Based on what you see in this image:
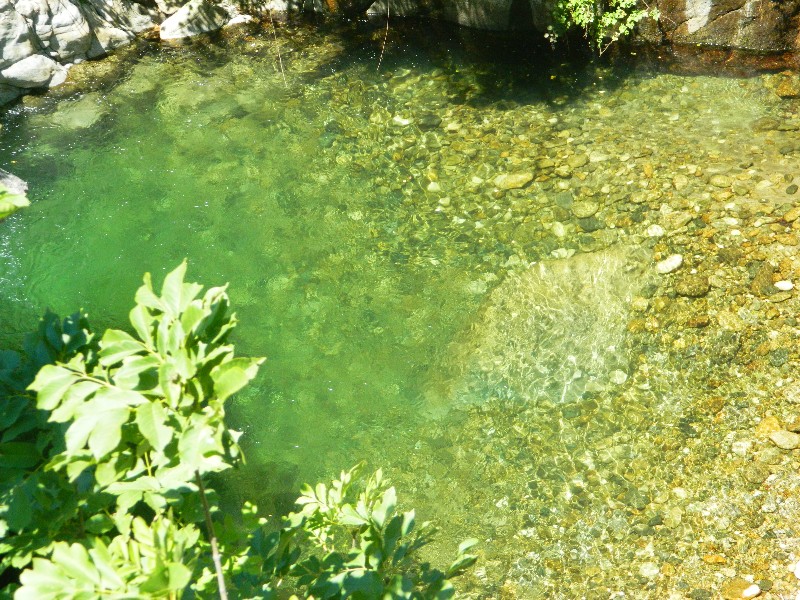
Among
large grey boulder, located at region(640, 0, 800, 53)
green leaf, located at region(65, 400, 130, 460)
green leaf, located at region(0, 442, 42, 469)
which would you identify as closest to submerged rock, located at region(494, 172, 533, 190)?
large grey boulder, located at region(640, 0, 800, 53)

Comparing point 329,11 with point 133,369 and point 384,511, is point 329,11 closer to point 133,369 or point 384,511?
point 384,511

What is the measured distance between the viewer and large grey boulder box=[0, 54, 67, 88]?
7453 mm

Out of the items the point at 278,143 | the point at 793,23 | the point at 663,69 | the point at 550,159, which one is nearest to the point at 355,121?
the point at 278,143

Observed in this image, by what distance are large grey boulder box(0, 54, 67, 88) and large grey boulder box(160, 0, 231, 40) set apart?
1450 millimetres

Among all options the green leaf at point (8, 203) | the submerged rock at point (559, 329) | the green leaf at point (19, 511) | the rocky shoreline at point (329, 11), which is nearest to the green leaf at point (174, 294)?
the green leaf at point (8, 203)

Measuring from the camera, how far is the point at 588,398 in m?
4.50

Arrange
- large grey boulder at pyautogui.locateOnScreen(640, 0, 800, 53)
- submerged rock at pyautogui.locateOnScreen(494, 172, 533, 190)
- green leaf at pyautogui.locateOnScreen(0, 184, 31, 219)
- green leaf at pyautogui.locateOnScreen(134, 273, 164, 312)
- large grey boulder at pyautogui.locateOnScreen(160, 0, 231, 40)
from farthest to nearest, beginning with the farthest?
large grey boulder at pyautogui.locateOnScreen(160, 0, 231, 40) → large grey boulder at pyautogui.locateOnScreen(640, 0, 800, 53) → submerged rock at pyautogui.locateOnScreen(494, 172, 533, 190) → green leaf at pyautogui.locateOnScreen(134, 273, 164, 312) → green leaf at pyautogui.locateOnScreen(0, 184, 31, 219)

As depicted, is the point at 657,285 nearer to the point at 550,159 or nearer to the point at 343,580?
the point at 550,159

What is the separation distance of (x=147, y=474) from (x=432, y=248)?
3.87 metres

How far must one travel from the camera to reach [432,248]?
5.54 metres

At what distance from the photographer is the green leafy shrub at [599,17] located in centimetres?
682

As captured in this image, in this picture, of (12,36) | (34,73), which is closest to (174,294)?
(34,73)

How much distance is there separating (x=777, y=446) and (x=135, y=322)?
396 centimetres

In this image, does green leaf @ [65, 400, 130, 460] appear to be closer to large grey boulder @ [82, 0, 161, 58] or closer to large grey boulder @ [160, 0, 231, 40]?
large grey boulder @ [82, 0, 161, 58]
